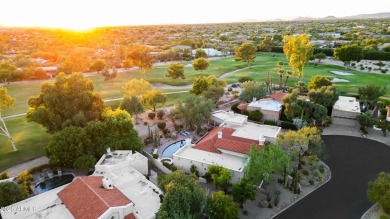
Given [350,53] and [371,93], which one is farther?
[350,53]

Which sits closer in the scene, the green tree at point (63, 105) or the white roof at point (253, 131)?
the green tree at point (63, 105)

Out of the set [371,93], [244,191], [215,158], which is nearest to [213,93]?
[215,158]

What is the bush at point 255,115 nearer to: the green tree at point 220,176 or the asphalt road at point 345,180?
the asphalt road at point 345,180

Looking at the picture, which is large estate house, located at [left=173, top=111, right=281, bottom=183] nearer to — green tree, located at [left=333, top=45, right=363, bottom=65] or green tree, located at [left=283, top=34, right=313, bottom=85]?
green tree, located at [left=283, top=34, right=313, bottom=85]

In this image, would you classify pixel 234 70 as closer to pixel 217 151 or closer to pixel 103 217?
pixel 217 151

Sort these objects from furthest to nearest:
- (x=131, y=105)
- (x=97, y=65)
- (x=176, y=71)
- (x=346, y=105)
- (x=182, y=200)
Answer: (x=97, y=65) < (x=176, y=71) < (x=346, y=105) < (x=131, y=105) < (x=182, y=200)

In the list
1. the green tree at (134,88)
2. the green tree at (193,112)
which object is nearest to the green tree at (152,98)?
the green tree at (134,88)

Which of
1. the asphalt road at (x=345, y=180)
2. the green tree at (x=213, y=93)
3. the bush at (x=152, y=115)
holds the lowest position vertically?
the asphalt road at (x=345, y=180)

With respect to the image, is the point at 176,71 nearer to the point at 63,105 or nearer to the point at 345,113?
the point at 63,105
